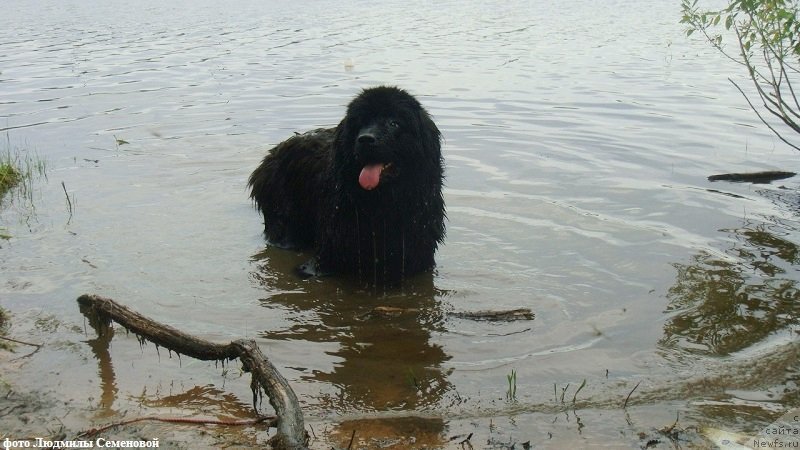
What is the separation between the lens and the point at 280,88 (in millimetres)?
15164

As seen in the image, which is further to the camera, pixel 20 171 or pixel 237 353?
pixel 20 171

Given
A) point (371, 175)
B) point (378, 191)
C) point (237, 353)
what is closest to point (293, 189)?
point (378, 191)

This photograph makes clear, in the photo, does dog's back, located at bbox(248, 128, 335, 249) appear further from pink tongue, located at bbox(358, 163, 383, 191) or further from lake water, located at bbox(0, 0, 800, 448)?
pink tongue, located at bbox(358, 163, 383, 191)

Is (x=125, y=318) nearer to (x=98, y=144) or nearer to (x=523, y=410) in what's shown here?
(x=523, y=410)

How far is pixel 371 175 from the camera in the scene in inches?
241

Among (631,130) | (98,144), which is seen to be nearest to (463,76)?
(631,130)

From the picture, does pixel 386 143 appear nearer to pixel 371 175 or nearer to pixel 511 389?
pixel 371 175

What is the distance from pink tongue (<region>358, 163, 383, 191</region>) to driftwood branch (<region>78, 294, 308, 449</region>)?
201cm

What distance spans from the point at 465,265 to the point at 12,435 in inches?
153

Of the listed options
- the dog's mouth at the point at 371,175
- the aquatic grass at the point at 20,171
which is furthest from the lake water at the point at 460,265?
the dog's mouth at the point at 371,175

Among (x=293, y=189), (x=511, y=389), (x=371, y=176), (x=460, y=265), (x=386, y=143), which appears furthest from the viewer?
(x=293, y=189)

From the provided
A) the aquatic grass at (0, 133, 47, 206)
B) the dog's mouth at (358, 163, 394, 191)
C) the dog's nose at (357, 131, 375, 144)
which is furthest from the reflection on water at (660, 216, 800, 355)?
the aquatic grass at (0, 133, 47, 206)

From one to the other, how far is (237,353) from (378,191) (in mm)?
2347

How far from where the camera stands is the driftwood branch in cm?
368
